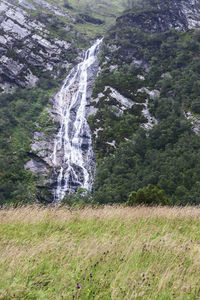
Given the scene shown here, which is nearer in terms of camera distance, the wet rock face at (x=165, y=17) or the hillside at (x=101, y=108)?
the hillside at (x=101, y=108)

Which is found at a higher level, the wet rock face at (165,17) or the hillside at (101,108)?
the wet rock face at (165,17)

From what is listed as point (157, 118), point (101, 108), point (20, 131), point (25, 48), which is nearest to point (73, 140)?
point (20, 131)

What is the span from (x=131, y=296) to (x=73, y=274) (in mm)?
920

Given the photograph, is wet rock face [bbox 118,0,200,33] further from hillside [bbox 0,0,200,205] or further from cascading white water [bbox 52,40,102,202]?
cascading white water [bbox 52,40,102,202]

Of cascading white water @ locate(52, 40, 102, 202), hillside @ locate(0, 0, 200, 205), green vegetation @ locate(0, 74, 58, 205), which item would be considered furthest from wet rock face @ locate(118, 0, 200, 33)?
green vegetation @ locate(0, 74, 58, 205)

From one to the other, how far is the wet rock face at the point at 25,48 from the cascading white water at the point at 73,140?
35.5ft

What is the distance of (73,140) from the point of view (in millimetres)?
51688

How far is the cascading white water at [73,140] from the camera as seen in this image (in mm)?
42812

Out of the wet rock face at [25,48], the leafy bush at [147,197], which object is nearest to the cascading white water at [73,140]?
the wet rock face at [25,48]

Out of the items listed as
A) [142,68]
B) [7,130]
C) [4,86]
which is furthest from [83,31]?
[7,130]

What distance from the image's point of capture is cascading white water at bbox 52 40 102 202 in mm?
42812

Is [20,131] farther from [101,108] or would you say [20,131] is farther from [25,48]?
[25,48]

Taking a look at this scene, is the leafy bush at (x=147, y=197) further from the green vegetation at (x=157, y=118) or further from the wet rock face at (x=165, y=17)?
the wet rock face at (x=165, y=17)

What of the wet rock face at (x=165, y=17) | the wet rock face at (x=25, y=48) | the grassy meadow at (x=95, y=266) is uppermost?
the wet rock face at (x=165, y=17)
